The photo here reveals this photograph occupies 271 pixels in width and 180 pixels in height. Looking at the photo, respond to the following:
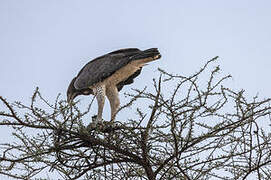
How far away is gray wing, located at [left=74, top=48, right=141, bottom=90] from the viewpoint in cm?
536

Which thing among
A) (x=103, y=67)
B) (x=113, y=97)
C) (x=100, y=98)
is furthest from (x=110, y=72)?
(x=113, y=97)

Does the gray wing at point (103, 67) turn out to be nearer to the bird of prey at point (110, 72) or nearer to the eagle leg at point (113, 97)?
the bird of prey at point (110, 72)

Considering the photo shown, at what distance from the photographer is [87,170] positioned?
443 centimetres

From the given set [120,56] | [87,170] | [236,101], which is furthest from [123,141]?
[120,56]

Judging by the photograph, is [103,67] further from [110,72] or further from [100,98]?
[100,98]

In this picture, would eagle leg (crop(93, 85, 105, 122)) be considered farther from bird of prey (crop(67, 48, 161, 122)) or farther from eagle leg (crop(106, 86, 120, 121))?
eagle leg (crop(106, 86, 120, 121))

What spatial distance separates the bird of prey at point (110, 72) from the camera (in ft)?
17.4

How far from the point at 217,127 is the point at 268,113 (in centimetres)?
42

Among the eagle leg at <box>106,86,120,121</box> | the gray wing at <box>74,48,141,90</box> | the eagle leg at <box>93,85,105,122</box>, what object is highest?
the gray wing at <box>74,48,141,90</box>

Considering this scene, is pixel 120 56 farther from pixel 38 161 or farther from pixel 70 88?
pixel 38 161

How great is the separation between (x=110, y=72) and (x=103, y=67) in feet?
0.38

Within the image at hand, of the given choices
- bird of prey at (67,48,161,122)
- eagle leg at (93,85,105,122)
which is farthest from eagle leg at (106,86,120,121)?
eagle leg at (93,85,105,122)

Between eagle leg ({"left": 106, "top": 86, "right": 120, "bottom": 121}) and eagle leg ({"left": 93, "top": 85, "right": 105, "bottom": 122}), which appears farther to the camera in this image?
eagle leg ({"left": 106, "top": 86, "right": 120, "bottom": 121})

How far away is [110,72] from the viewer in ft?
17.6
